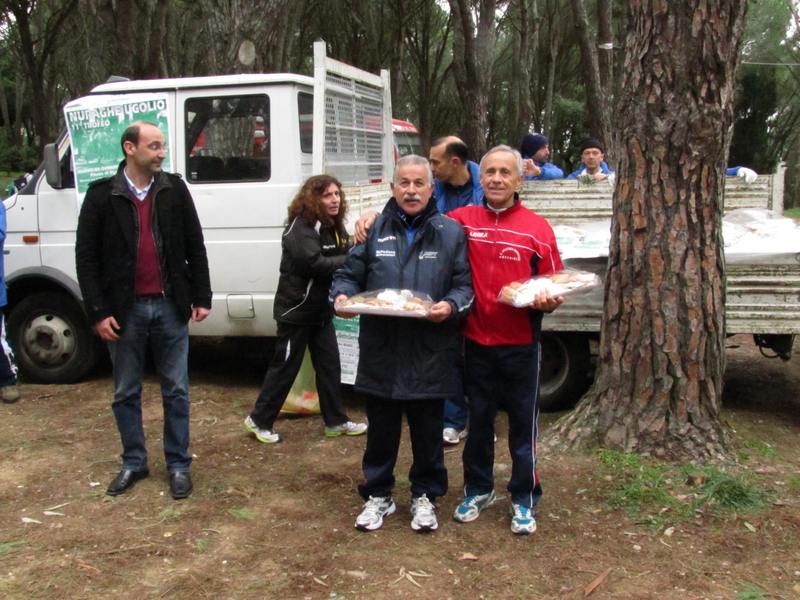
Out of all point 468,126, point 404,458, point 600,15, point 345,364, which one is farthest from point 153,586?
point 600,15

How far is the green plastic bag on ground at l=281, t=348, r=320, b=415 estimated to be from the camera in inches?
226

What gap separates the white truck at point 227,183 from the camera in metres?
5.80

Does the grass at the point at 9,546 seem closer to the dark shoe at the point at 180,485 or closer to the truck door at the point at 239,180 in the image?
the dark shoe at the point at 180,485

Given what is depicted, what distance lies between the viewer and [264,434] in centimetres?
524

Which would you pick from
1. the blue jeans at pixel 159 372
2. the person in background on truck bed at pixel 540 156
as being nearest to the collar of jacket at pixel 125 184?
the blue jeans at pixel 159 372

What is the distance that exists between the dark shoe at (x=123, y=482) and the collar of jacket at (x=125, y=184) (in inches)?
58.2

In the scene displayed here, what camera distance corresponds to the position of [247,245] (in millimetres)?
A: 5988

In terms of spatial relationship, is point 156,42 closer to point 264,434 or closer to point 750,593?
point 264,434

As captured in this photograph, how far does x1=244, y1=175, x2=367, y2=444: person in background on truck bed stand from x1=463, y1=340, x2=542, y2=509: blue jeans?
4.91 feet

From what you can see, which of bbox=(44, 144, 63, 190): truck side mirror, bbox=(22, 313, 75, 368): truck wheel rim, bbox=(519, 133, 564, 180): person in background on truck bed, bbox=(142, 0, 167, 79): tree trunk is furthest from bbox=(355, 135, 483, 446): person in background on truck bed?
bbox=(142, 0, 167, 79): tree trunk

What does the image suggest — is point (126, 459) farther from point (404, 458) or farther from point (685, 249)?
point (685, 249)

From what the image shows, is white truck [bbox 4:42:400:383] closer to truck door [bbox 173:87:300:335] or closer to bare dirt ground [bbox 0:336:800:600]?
truck door [bbox 173:87:300:335]

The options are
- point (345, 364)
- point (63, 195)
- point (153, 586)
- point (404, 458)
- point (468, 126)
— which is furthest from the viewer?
point (468, 126)

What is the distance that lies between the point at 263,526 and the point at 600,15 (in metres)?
13.3
